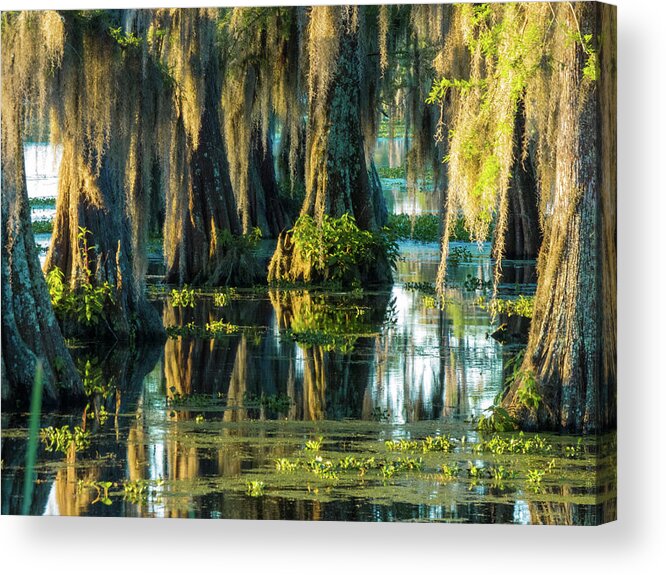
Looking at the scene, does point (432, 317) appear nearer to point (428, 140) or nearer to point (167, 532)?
point (428, 140)

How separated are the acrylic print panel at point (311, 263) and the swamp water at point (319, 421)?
0.01m

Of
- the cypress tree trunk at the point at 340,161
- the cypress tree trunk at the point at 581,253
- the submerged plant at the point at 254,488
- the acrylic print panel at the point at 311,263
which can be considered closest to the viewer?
the cypress tree trunk at the point at 581,253

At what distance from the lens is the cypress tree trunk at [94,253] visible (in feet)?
31.5

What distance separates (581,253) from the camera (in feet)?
29.2

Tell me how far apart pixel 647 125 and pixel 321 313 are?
6.84 feet

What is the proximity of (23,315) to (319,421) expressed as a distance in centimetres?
180

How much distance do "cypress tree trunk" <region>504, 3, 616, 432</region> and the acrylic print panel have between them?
0.01 metres

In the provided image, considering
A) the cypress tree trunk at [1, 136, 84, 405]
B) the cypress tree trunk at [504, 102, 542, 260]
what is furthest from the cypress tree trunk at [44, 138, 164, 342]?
the cypress tree trunk at [504, 102, 542, 260]

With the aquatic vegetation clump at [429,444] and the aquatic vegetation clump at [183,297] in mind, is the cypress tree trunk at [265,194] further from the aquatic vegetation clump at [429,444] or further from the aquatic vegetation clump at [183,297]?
the aquatic vegetation clump at [429,444]

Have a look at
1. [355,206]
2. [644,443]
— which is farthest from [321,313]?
[644,443]

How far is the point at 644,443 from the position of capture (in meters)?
9.05

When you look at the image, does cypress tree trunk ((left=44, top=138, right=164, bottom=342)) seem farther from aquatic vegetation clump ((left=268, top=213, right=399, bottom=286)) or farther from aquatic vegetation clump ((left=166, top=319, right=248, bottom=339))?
aquatic vegetation clump ((left=268, top=213, right=399, bottom=286))

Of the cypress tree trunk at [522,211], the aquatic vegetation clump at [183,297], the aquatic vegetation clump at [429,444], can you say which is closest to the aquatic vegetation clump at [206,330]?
the aquatic vegetation clump at [183,297]

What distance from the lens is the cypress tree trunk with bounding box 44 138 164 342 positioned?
31.5ft
